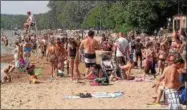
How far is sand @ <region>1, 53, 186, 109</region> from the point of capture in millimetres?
10547

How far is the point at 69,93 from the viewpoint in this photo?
1263 cm

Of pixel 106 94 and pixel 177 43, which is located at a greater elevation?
pixel 177 43

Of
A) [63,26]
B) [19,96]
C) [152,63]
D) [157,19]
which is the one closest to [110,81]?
[152,63]

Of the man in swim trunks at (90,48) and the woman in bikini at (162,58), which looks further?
the woman in bikini at (162,58)

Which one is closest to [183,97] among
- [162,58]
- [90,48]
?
[90,48]

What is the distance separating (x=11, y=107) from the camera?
10.9 meters

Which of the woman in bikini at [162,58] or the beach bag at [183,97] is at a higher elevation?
the woman in bikini at [162,58]

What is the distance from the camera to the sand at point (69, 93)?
10.5 meters

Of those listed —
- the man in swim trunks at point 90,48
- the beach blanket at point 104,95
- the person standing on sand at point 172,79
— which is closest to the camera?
the person standing on sand at point 172,79

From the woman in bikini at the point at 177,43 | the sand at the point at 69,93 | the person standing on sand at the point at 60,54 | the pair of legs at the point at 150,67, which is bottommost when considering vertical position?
the sand at the point at 69,93

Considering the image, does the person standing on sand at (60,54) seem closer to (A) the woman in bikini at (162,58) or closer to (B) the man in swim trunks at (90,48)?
(B) the man in swim trunks at (90,48)

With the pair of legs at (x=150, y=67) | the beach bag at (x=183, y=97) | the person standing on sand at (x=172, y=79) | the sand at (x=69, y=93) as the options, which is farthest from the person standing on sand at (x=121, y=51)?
the person standing on sand at (x=172, y=79)

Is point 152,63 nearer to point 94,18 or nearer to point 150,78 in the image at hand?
point 150,78

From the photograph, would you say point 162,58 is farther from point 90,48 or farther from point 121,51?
point 90,48
